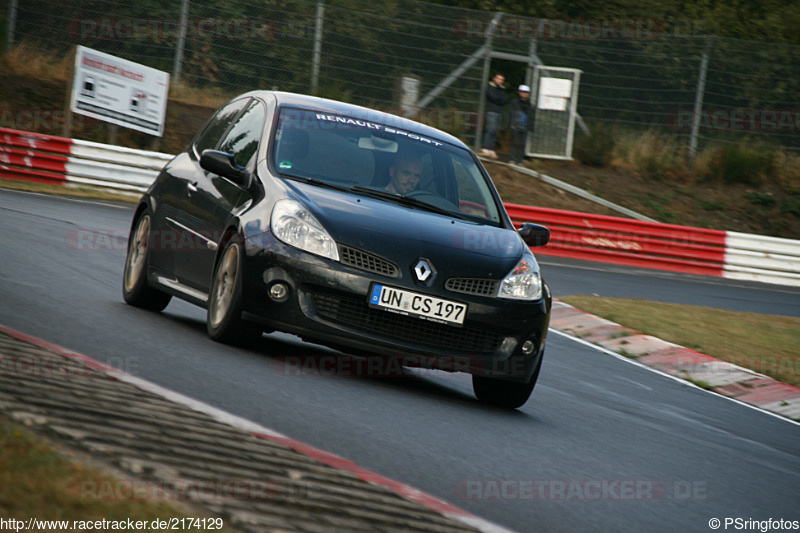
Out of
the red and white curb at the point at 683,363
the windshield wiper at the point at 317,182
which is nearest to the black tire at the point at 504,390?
the windshield wiper at the point at 317,182

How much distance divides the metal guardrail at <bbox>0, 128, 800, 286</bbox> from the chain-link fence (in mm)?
3299

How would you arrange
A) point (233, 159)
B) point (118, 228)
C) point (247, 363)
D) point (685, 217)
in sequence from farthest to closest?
point (685, 217)
point (118, 228)
point (233, 159)
point (247, 363)

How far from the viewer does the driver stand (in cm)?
757

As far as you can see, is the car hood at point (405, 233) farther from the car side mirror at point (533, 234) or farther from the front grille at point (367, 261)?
the car side mirror at point (533, 234)

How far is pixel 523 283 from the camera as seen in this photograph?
7031 mm

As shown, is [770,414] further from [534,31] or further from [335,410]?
[534,31]

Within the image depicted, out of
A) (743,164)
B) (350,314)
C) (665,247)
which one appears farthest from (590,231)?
(350,314)

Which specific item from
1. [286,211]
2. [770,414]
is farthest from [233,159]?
[770,414]

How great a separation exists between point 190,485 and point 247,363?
3195mm

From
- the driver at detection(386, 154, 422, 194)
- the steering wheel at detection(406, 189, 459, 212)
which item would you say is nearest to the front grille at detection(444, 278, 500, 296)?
the steering wheel at detection(406, 189, 459, 212)

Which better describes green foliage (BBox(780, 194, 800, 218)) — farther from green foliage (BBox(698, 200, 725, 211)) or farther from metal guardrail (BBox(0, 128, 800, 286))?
metal guardrail (BBox(0, 128, 800, 286))

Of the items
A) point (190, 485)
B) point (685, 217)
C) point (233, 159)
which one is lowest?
point (685, 217)

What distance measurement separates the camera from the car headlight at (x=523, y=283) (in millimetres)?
6910

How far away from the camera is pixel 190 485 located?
141 inches
